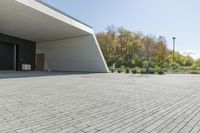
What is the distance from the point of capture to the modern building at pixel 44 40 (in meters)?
14.9

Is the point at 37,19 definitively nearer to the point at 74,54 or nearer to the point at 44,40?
the point at 74,54

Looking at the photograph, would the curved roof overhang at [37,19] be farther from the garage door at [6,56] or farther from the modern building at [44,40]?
the garage door at [6,56]

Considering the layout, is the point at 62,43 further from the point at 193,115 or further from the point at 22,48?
the point at 193,115

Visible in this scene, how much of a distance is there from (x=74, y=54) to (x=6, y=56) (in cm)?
918

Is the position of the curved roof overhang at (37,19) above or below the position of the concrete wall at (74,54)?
above

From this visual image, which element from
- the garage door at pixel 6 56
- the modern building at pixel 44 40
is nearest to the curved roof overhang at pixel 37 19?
the modern building at pixel 44 40

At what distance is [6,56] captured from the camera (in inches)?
974

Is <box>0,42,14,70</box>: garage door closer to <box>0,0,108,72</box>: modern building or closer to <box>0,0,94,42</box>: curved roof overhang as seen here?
<box>0,0,108,72</box>: modern building

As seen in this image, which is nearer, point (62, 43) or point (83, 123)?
point (83, 123)

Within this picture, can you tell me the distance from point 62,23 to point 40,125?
15.2 meters

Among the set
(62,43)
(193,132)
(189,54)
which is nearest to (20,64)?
(62,43)

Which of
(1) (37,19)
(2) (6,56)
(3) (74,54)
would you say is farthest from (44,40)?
(1) (37,19)

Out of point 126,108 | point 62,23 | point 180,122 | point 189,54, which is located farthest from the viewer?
point 189,54

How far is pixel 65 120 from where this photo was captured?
3.81 m
